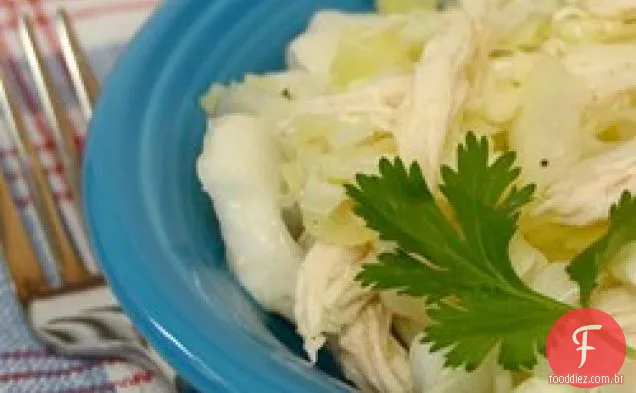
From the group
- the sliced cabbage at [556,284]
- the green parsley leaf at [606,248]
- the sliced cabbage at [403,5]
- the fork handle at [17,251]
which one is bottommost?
the sliced cabbage at [556,284]

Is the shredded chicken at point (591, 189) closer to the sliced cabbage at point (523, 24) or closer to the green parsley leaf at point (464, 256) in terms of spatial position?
the green parsley leaf at point (464, 256)

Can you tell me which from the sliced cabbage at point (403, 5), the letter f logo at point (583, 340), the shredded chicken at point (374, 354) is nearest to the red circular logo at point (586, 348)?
the letter f logo at point (583, 340)

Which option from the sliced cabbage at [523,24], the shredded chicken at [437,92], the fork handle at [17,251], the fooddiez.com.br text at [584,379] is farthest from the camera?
the fork handle at [17,251]

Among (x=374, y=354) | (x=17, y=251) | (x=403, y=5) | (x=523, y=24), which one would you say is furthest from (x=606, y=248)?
(x=17, y=251)

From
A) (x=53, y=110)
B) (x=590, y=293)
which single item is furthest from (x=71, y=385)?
(x=590, y=293)

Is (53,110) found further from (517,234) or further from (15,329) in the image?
(517,234)

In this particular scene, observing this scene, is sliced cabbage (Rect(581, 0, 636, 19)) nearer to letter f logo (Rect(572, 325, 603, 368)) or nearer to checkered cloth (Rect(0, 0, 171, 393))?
letter f logo (Rect(572, 325, 603, 368))
